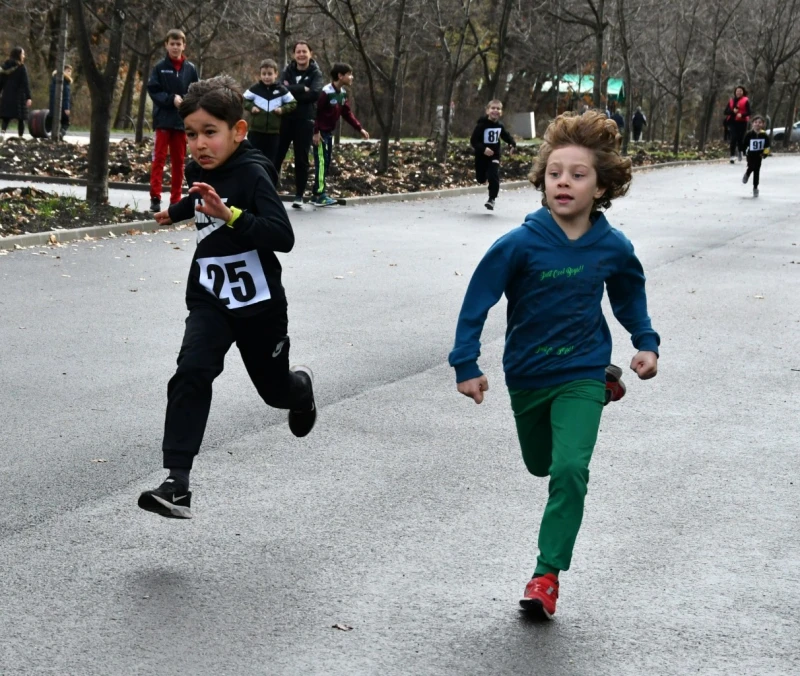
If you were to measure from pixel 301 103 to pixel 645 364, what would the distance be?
1396 centimetres

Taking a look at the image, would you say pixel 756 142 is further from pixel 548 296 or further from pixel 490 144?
pixel 548 296

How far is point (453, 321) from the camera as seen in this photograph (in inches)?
401

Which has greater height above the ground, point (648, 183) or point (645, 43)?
point (645, 43)

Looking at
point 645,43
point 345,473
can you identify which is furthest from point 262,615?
point 645,43

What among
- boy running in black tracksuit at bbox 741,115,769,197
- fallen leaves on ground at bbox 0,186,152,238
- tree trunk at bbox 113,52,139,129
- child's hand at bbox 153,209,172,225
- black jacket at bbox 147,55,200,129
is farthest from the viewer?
tree trunk at bbox 113,52,139,129

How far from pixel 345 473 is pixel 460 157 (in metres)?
24.1

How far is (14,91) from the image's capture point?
99.2 feet

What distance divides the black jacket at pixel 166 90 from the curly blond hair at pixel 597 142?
11.7m

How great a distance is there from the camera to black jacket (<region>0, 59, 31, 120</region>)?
2989cm

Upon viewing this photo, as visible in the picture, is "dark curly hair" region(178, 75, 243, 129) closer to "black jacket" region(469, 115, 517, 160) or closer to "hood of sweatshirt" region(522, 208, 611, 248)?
"hood of sweatshirt" region(522, 208, 611, 248)

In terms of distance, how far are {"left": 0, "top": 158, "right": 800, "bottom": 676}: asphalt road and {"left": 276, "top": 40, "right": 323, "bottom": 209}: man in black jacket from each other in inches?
296

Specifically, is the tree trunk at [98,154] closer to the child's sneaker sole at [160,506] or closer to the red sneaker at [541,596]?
the child's sneaker sole at [160,506]

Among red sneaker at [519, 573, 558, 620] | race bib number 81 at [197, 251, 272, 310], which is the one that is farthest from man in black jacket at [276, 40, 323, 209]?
red sneaker at [519, 573, 558, 620]

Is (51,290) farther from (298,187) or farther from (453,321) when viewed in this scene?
(298,187)
